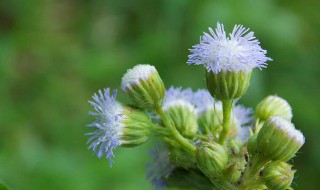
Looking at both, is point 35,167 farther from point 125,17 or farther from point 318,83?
point 318,83

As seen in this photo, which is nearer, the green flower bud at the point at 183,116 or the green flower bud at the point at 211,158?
the green flower bud at the point at 211,158

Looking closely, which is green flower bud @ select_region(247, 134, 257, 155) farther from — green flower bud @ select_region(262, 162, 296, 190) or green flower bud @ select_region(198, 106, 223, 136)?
green flower bud @ select_region(198, 106, 223, 136)

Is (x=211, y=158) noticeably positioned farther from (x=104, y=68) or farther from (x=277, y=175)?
(x=104, y=68)

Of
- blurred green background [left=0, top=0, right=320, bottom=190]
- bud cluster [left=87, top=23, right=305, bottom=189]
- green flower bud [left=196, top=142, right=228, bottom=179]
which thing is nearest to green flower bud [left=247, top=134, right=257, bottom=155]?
bud cluster [left=87, top=23, right=305, bottom=189]

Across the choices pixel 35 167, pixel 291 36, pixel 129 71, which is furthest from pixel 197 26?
pixel 129 71

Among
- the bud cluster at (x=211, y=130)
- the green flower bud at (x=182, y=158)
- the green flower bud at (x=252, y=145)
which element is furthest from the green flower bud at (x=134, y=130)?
the green flower bud at (x=252, y=145)

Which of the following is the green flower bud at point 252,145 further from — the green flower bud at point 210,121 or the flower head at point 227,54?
the flower head at point 227,54

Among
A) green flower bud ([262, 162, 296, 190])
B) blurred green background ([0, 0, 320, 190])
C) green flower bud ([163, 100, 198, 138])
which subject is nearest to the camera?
green flower bud ([262, 162, 296, 190])

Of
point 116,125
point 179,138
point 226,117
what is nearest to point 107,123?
point 116,125
